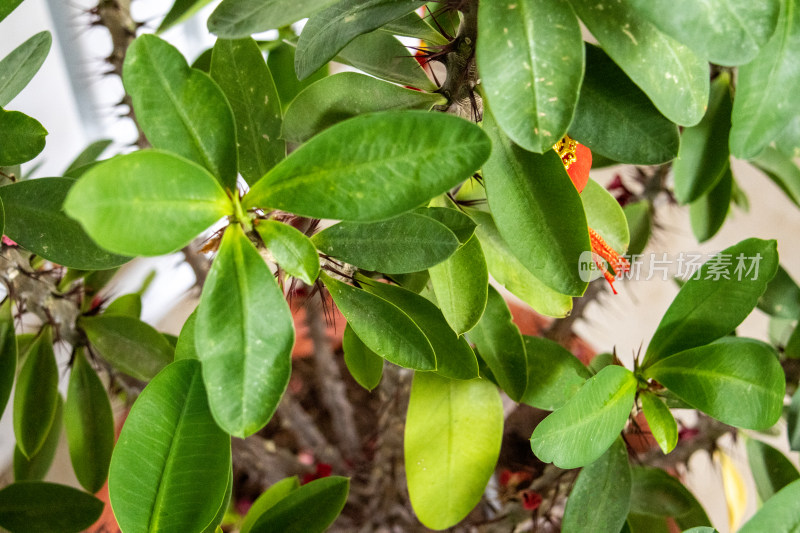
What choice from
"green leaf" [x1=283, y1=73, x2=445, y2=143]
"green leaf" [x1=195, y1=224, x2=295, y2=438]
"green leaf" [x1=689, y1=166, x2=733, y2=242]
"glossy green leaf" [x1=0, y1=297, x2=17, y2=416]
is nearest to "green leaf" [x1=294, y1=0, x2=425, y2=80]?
"green leaf" [x1=283, y1=73, x2=445, y2=143]

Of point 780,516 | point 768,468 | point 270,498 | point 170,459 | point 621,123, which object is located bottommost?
point 768,468

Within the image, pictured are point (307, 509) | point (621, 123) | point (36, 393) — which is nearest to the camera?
point (621, 123)

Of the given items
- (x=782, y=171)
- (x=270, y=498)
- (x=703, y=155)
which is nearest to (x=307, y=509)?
(x=270, y=498)

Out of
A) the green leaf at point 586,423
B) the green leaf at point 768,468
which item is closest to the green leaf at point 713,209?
the green leaf at point 768,468

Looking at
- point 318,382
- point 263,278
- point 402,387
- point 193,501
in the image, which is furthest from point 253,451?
point 263,278

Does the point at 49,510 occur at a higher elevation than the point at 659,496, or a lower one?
higher

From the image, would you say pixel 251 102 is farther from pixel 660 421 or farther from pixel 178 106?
pixel 660 421
